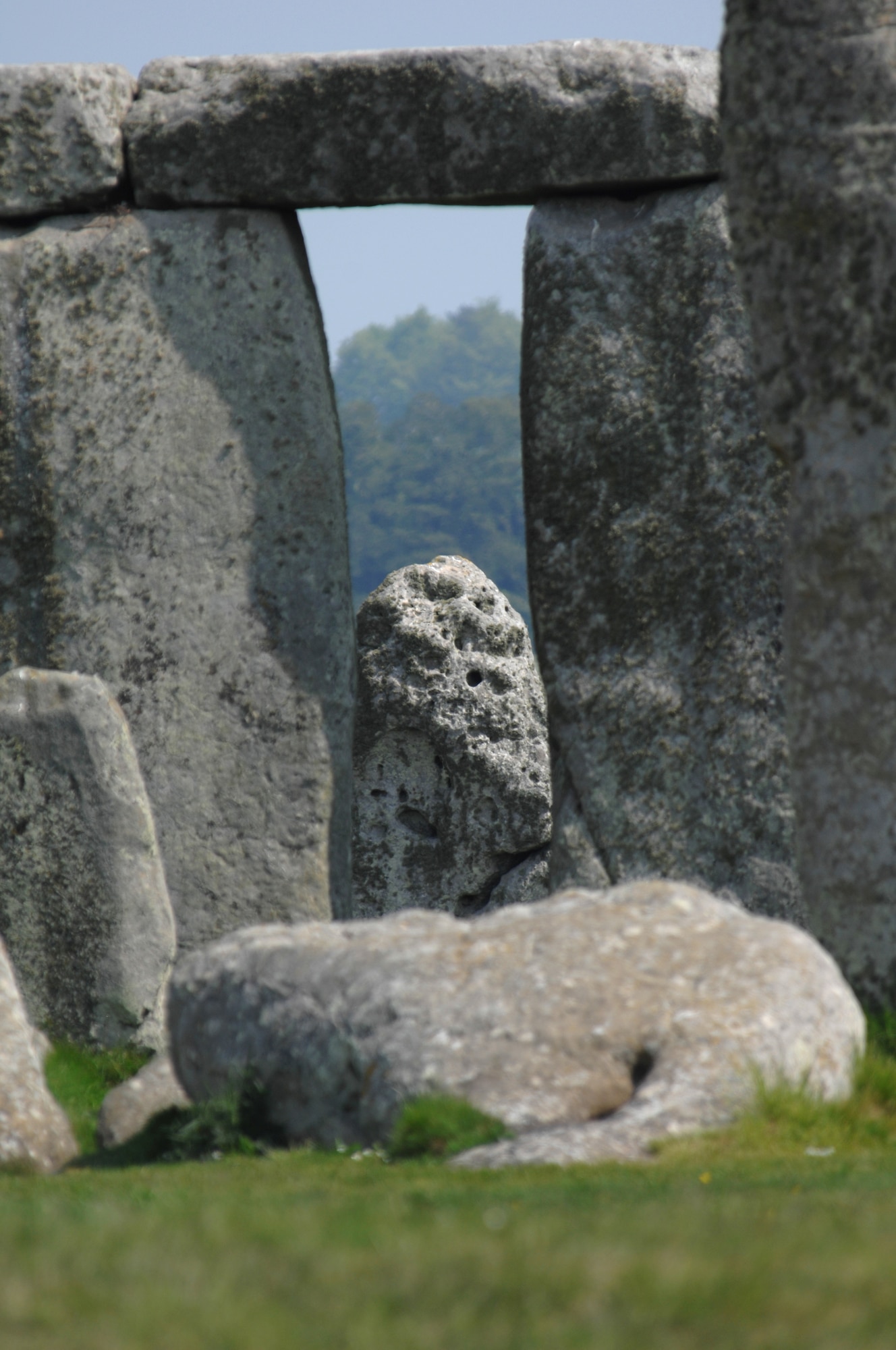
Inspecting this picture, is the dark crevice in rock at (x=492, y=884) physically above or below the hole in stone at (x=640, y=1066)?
below

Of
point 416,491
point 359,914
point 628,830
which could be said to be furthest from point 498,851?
point 416,491

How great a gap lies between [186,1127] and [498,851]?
6826 millimetres

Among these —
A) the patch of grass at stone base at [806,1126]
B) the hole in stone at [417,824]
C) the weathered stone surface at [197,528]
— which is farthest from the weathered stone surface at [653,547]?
the patch of grass at stone base at [806,1126]

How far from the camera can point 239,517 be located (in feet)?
31.4

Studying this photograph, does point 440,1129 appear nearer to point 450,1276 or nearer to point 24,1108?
point 24,1108

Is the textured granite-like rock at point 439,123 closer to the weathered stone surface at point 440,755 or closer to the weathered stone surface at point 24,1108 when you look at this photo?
the weathered stone surface at point 440,755

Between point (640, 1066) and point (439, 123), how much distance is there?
5922 mm

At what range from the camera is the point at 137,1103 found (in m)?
6.68

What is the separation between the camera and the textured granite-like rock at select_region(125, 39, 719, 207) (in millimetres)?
9211

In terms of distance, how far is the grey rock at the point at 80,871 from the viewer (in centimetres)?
867

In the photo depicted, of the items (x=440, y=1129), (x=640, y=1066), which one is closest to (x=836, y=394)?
(x=640, y=1066)

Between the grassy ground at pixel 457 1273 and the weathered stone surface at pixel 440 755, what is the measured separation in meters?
8.15

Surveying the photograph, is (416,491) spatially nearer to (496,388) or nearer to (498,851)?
(496,388)

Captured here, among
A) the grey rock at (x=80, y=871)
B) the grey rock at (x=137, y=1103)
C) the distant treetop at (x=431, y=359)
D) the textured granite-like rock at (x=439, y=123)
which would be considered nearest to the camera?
the grey rock at (x=137, y=1103)
